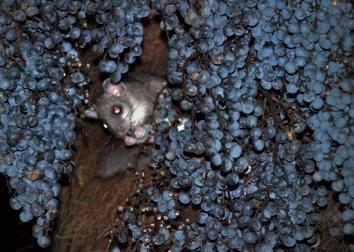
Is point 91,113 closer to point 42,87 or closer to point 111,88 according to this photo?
point 111,88

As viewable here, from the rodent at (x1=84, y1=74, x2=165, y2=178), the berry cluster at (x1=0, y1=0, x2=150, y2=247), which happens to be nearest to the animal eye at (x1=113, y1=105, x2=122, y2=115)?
the rodent at (x1=84, y1=74, x2=165, y2=178)

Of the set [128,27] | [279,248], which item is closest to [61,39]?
[128,27]

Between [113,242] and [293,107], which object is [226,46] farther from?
[113,242]

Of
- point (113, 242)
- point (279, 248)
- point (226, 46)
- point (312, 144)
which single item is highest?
point (226, 46)

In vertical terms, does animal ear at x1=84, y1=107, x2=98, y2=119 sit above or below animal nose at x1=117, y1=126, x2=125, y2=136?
above

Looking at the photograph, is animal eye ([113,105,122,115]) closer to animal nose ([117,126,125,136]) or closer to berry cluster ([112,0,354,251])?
animal nose ([117,126,125,136])

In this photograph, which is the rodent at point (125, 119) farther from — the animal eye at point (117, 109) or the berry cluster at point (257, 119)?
the berry cluster at point (257, 119)

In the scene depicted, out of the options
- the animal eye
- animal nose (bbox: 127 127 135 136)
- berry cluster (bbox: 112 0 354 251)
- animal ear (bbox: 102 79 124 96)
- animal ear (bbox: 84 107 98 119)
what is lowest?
animal nose (bbox: 127 127 135 136)
